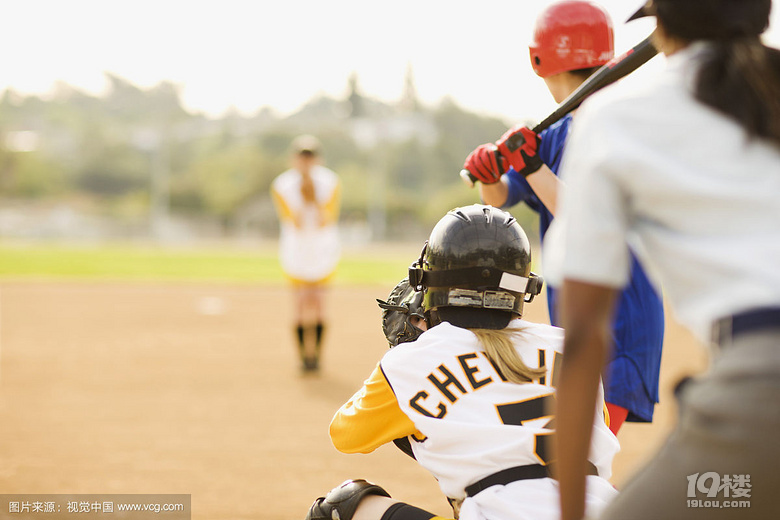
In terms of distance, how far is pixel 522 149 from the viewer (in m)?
2.92

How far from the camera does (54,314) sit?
13523 mm

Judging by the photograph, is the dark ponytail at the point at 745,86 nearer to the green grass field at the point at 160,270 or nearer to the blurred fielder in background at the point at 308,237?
the blurred fielder in background at the point at 308,237

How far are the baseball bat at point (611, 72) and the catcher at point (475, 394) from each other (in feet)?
1.93

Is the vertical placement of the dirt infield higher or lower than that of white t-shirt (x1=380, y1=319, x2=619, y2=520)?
lower

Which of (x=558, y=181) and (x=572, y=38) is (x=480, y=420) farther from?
(x=572, y=38)

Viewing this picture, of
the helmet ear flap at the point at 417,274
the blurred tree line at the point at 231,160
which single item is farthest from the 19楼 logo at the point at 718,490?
the blurred tree line at the point at 231,160

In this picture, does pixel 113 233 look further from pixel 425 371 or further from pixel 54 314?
pixel 425 371

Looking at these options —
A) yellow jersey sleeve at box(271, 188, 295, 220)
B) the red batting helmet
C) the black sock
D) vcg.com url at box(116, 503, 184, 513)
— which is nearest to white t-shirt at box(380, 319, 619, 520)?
the red batting helmet

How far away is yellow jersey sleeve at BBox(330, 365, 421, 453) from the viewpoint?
2388 mm

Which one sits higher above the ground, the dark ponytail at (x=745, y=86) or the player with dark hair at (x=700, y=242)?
the dark ponytail at (x=745, y=86)

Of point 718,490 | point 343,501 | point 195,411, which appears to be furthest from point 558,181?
point 195,411

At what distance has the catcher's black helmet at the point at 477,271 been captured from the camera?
252 centimetres

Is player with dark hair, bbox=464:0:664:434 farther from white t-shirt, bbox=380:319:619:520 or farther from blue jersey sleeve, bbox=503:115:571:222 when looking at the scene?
white t-shirt, bbox=380:319:619:520

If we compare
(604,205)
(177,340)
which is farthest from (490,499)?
(177,340)
